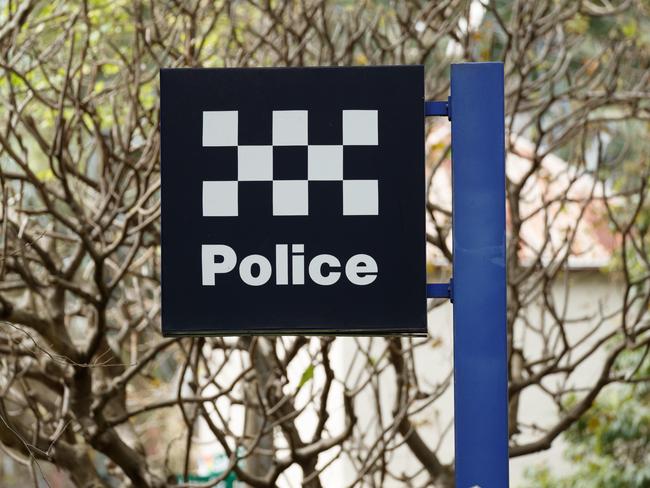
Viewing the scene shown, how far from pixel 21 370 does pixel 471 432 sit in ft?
13.8

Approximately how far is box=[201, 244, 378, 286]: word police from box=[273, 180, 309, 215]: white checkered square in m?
0.11

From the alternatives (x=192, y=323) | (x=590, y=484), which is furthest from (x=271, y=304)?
(x=590, y=484)

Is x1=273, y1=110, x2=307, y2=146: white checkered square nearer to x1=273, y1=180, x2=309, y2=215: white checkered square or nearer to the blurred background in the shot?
x1=273, y1=180, x2=309, y2=215: white checkered square

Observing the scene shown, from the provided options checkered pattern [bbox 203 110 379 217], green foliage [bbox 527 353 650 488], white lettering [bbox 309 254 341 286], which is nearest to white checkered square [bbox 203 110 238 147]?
checkered pattern [bbox 203 110 379 217]

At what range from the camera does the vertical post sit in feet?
11.8

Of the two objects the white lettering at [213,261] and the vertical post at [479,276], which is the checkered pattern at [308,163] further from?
the vertical post at [479,276]

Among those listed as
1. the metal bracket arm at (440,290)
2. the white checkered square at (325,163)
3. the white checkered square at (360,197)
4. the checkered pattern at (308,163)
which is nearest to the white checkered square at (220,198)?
the checkered pattern at (308,163)

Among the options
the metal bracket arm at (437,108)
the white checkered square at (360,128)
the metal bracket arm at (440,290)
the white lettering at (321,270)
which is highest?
the metal bracket arm at (437,108)

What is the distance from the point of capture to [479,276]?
3.64 meters

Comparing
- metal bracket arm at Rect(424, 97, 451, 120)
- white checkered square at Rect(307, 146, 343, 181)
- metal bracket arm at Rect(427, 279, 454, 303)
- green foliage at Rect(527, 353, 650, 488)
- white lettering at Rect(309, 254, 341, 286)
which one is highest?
metal bracket arm at Rect(424, 97, 451, 120)

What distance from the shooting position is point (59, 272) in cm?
674

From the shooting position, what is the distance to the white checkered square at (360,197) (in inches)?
143

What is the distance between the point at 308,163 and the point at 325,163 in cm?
5

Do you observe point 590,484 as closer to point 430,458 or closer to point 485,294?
point 430,458
